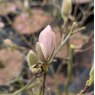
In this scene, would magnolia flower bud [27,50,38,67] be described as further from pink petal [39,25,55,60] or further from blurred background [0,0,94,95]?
blurred background [0,0,94,95]

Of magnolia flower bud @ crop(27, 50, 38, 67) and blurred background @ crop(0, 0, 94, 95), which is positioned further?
blurred background @ crop(0, 0, 94, 95)

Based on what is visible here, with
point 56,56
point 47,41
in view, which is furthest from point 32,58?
point 56,56

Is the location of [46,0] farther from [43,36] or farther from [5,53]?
[43,36]

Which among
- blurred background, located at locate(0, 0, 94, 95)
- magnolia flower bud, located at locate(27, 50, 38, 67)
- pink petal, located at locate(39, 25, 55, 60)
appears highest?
pink petal, located at locate(39, 25, 55, 60)

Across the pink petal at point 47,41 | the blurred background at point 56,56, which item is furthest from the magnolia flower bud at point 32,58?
the blurred background at point 56,56

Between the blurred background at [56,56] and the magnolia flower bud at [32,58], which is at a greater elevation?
the magnolia flower bud at [32,58]

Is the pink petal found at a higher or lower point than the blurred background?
higher

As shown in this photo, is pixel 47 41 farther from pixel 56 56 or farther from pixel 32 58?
pixel 56 56

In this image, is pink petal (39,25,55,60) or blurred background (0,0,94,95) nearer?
pink petal (39,25,55,60)

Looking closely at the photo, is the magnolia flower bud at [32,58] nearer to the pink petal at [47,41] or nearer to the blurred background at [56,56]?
the pink petal at [47,41]

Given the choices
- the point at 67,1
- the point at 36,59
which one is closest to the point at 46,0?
the point at 67,1

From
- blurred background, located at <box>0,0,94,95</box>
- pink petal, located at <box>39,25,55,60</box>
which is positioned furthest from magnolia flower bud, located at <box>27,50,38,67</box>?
blurred background, located at <box>0,0,94,95</box>
